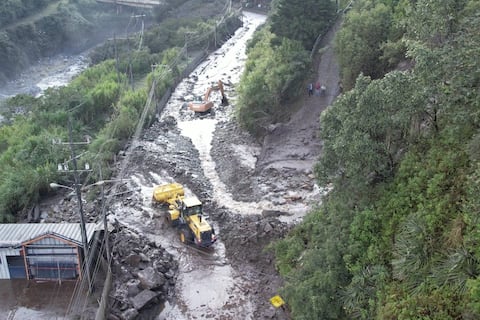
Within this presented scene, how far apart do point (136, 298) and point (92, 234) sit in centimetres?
408

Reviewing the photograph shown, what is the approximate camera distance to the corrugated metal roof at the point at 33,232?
2403 centimetres

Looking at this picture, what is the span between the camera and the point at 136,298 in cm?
2488

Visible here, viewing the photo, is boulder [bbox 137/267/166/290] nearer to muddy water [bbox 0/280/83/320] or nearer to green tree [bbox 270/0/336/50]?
muddy water [bbox 0/280/83/320]

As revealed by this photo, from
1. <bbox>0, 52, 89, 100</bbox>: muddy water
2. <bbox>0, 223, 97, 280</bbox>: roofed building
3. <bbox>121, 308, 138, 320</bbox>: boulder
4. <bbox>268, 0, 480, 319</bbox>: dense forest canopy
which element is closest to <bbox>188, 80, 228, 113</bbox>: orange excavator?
<bbox>0, 223, 97, 280</bbox>: roofed building

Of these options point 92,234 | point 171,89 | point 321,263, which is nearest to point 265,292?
point 321,263

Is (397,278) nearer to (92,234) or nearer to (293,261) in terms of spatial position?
(293,261)

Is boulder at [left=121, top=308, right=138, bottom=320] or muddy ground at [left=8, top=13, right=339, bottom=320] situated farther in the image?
muddy ground at [left=8, top=13, right=339, bottom=320]

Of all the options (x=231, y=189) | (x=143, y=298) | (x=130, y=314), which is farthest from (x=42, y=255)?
(x=231, y=189)

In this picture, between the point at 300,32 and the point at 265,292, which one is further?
the point at 300,32

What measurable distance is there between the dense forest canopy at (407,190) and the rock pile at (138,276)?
742 cm

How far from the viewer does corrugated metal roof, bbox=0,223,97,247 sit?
24.0 m

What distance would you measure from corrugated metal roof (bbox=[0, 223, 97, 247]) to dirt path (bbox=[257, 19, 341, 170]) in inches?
678

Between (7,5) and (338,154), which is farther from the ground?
(338,154)

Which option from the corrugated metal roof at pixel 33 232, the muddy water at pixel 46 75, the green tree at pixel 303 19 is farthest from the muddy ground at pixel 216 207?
the muddy water at pixel 46 75
